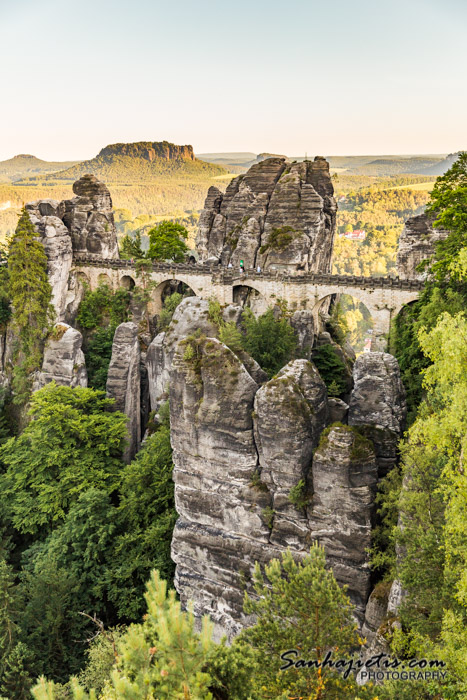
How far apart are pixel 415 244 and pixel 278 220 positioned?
9.28m

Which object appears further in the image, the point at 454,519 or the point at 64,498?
the point at 64,498

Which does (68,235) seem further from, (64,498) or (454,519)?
(454,519)

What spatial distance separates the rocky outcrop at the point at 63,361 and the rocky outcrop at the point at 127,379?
80.6 inches

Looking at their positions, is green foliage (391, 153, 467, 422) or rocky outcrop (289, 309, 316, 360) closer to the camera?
green foliage (391, 153, 467, 422)

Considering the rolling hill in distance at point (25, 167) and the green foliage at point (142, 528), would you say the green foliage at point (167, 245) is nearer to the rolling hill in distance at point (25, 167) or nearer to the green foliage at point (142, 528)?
the green foliage at point (142, 528)

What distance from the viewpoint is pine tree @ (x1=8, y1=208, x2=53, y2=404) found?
29688 mm

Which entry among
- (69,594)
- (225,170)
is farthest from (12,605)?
(225,170)

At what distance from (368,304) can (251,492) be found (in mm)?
18566

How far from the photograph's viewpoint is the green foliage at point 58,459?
22.7m

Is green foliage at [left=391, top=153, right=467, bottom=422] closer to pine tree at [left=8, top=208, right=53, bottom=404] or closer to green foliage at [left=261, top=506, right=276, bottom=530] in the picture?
green foliage at [left=261, top=506, right=276, bottom=530]

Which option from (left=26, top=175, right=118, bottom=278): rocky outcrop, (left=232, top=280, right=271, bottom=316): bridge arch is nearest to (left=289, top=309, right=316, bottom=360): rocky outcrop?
(left=232, top=280, right=271, bottom=316): bridge arch

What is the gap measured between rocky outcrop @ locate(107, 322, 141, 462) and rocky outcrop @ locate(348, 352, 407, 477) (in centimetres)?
1547

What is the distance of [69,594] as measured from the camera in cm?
1842

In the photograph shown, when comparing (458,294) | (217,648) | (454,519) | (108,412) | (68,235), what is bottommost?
(108,412)
